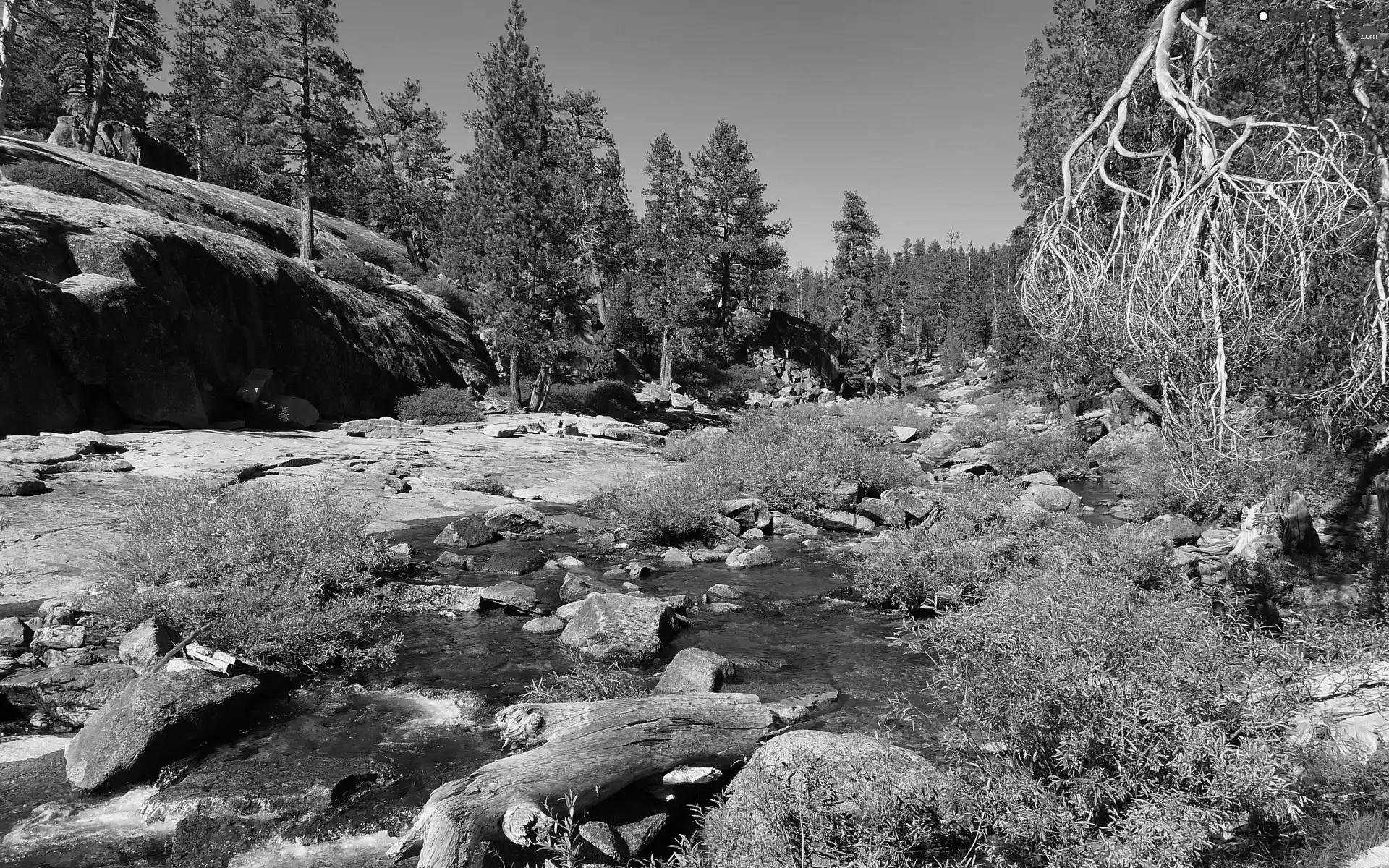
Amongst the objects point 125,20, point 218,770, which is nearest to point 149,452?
point 218,770

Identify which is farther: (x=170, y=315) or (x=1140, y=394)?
(x=170, y=315)

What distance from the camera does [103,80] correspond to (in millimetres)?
39000

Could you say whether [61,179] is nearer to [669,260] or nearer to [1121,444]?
[669,260]

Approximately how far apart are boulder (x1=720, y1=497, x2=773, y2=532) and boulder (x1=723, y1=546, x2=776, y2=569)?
223 centimetres

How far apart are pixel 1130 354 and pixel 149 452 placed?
2142 centimetres

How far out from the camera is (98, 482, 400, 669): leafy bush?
8914 millimetres

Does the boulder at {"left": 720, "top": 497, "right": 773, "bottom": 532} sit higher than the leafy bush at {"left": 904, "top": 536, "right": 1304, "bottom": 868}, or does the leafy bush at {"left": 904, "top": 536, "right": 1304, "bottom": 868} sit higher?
the leafy bush at {"left": 904, "top": 536, "right": 1304, "bottom": 868}

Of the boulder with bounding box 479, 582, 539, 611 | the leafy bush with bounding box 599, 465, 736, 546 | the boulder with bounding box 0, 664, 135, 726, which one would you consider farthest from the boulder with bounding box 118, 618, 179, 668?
the leafy bush with bounding box 599, 465, 736, 546

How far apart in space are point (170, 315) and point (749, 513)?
18734mm

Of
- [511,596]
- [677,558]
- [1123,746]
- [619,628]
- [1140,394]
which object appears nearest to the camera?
[1140,394]

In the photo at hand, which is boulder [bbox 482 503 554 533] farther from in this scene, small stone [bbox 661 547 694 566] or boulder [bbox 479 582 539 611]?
boulder [bbox 479 582 539 611]

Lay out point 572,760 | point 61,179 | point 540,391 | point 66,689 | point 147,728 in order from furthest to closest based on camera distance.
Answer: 1. point 540,391
2. point 61,179
3. point 66,689
4. point 147,728
5. point 572,760

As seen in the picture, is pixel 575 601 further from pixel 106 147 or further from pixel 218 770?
pixel 106 147

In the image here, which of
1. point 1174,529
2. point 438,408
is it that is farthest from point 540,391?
point 1174,529
